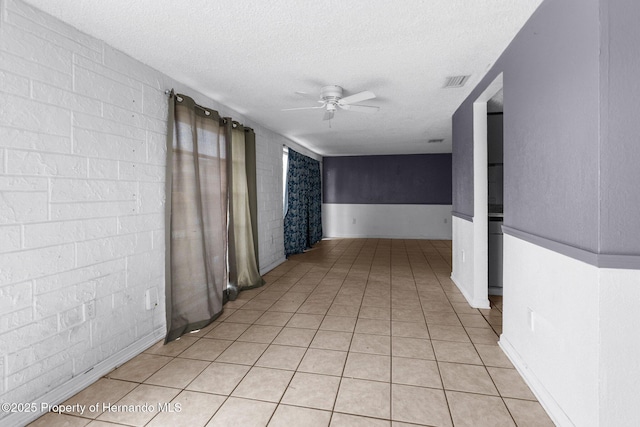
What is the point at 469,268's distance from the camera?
3533mm

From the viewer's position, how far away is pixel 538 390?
1822mm

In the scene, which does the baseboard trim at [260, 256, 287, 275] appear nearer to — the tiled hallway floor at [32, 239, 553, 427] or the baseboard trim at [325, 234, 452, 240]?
the tiled hallway floor at [32, 239, 553, 427]

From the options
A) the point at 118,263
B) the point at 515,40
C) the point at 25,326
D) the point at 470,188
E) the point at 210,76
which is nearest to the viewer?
the point at 25,326

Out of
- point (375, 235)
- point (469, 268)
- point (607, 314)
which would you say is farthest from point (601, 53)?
point (375, 235)

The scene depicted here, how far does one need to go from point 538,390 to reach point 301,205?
522cm

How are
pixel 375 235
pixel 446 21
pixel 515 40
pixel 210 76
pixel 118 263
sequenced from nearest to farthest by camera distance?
pixel 446 21
pixel 515 40
pixel 118 263
pixel 210 76
pixel 375 235

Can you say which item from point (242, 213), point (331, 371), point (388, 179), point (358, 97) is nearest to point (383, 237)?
point (388, 179)

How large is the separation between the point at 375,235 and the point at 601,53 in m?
7.74

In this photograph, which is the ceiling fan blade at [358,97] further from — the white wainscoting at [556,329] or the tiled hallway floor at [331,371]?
the tiled hallway floor at [331,371]

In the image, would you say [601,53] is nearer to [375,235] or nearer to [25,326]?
[25,326]

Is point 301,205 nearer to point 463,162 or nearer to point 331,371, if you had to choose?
point 463,162

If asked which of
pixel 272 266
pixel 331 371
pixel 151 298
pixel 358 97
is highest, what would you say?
pixel 358 97

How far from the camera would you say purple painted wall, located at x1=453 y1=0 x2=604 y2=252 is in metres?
1.34

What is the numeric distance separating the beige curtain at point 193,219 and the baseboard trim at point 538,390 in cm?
251
